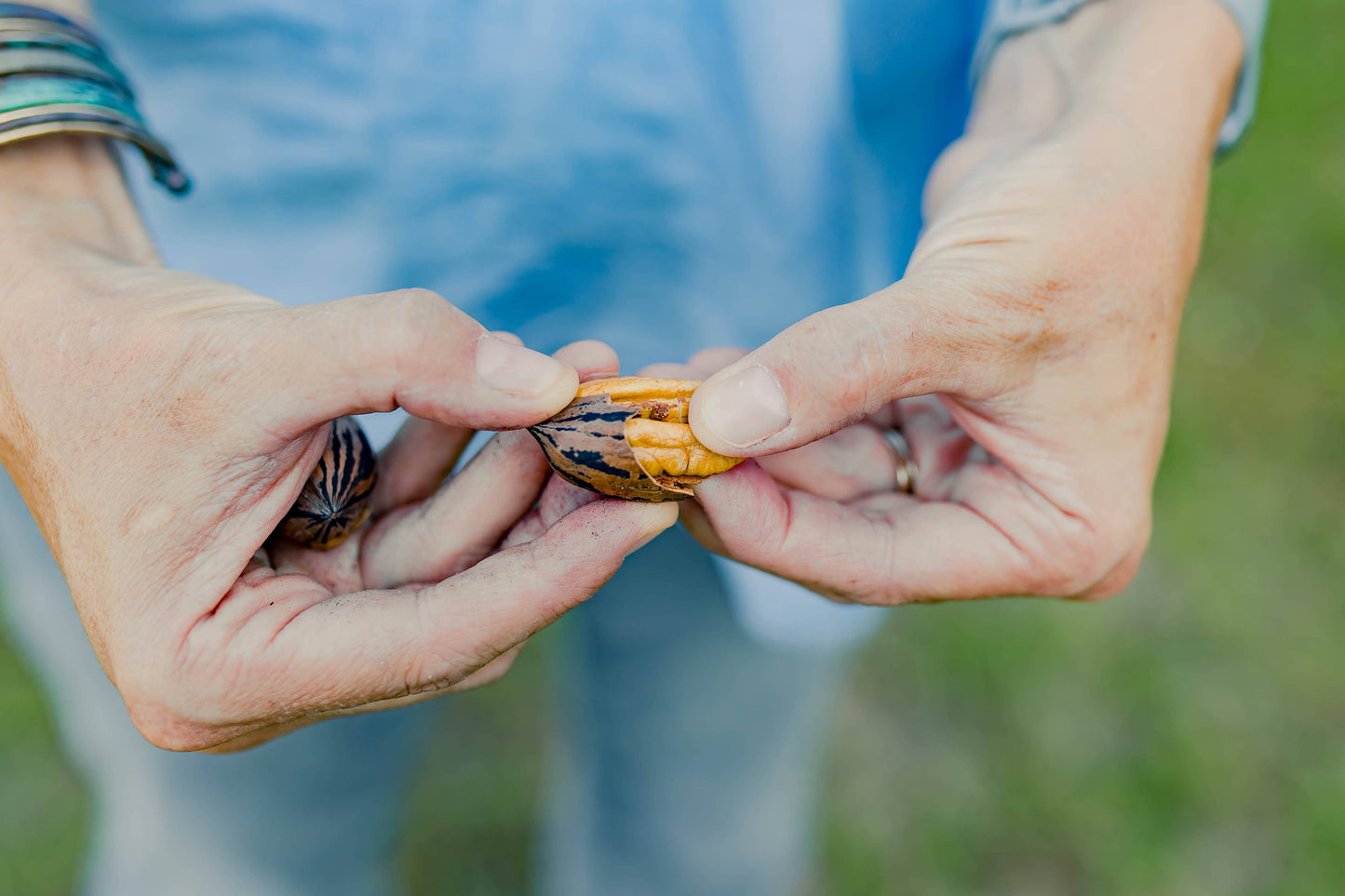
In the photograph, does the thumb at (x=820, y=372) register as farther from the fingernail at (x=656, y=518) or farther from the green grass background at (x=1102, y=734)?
the green grass background at (x=1102, y=734)

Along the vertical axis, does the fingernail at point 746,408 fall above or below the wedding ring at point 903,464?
above

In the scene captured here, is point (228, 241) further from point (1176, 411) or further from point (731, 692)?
point (1176, 411)

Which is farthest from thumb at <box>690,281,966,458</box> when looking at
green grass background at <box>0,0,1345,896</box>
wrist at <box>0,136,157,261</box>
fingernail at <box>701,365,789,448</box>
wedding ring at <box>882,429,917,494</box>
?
green grass background at <box>0,0,1345,896</box>

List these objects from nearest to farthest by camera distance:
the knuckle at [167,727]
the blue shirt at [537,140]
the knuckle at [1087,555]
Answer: the knuckle at [167,727] → the blue shirt at [537,140] → the knuckle at [1087,555]

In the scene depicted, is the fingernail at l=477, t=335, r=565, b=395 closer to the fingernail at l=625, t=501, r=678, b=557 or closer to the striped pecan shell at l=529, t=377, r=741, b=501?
the striped pecan shell at l=529, t=377, r=741, b=501

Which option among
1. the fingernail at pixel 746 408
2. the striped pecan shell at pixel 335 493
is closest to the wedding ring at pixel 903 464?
the fingernail at pixel 746 408

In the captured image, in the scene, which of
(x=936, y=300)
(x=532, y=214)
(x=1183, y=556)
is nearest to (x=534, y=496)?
(x=532, y=214)

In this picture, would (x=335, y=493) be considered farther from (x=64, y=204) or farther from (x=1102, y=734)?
(x=1102, y=734)

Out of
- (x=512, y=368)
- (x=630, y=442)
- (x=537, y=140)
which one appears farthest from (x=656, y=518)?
(x=537, y=140)
